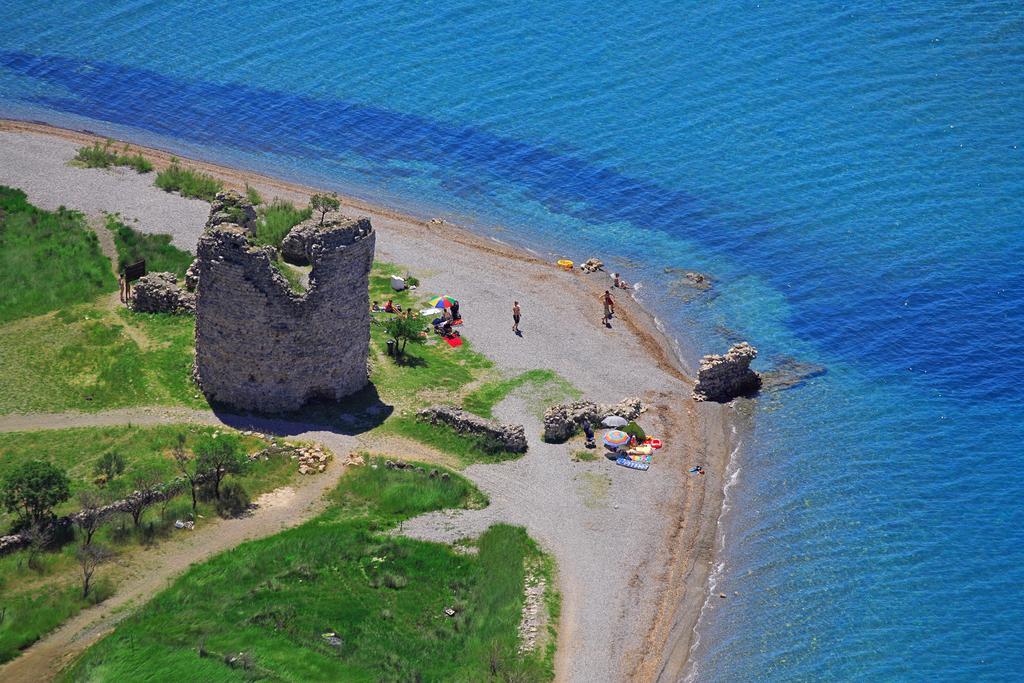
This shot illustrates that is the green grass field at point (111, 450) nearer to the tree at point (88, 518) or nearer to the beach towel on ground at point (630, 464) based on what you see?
the tree at point (88, 518)

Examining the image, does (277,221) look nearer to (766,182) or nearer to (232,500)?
(232,500)

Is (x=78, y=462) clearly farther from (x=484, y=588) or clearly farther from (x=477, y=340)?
(x=477, y=340)

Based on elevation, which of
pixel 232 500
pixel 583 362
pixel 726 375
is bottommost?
pixel 232 500

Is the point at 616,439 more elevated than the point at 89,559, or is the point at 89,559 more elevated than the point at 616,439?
the point at 616,439

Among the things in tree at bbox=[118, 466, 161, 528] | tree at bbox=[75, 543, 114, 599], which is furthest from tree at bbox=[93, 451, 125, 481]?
tree at bbox=[75, 543, 114, 599]

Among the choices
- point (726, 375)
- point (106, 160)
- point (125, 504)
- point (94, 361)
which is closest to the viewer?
point (125, 504)

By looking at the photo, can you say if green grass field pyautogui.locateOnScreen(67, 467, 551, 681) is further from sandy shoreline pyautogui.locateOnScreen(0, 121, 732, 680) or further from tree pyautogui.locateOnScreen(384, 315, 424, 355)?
tree pyautogui.locateOnScreen(384, 315, 424, 355)

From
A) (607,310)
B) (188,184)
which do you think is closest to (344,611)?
(607,310)
